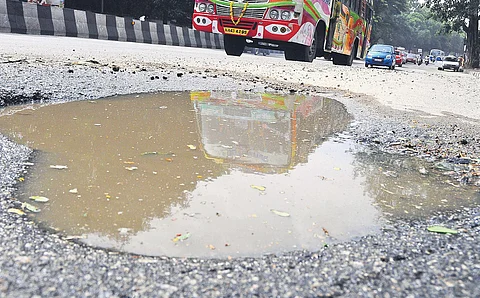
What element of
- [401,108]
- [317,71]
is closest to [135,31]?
[317,71]

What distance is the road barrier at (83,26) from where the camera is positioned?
1433cm

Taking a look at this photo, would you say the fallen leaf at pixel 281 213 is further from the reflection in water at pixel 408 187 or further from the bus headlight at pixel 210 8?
the bus headlight at pixel 210 8

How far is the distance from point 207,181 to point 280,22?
31.4 ft

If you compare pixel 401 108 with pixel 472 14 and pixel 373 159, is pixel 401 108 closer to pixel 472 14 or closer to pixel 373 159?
pixel 373 159

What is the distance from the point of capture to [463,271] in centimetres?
179

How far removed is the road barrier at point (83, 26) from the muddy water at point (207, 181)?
1111cm

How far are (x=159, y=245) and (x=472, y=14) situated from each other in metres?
37.7

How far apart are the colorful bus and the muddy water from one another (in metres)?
7.34

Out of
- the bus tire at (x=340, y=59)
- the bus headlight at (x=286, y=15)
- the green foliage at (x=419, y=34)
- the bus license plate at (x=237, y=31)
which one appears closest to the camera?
the bus headlight at (x=286, y=15)

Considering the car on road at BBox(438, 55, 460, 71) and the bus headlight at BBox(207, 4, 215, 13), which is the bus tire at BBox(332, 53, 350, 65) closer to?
the bus headlight at BBox(207, 4, 215, 13)

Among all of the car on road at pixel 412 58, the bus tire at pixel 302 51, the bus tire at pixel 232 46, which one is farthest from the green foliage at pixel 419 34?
the bus tire at pixel 302 51

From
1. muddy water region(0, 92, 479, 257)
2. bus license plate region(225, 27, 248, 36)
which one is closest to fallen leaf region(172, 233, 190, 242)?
muddy water region(0, 92, 479, 257)

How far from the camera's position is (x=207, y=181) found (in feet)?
9.64

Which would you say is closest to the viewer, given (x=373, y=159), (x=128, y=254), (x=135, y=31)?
(x=128, y=254)
